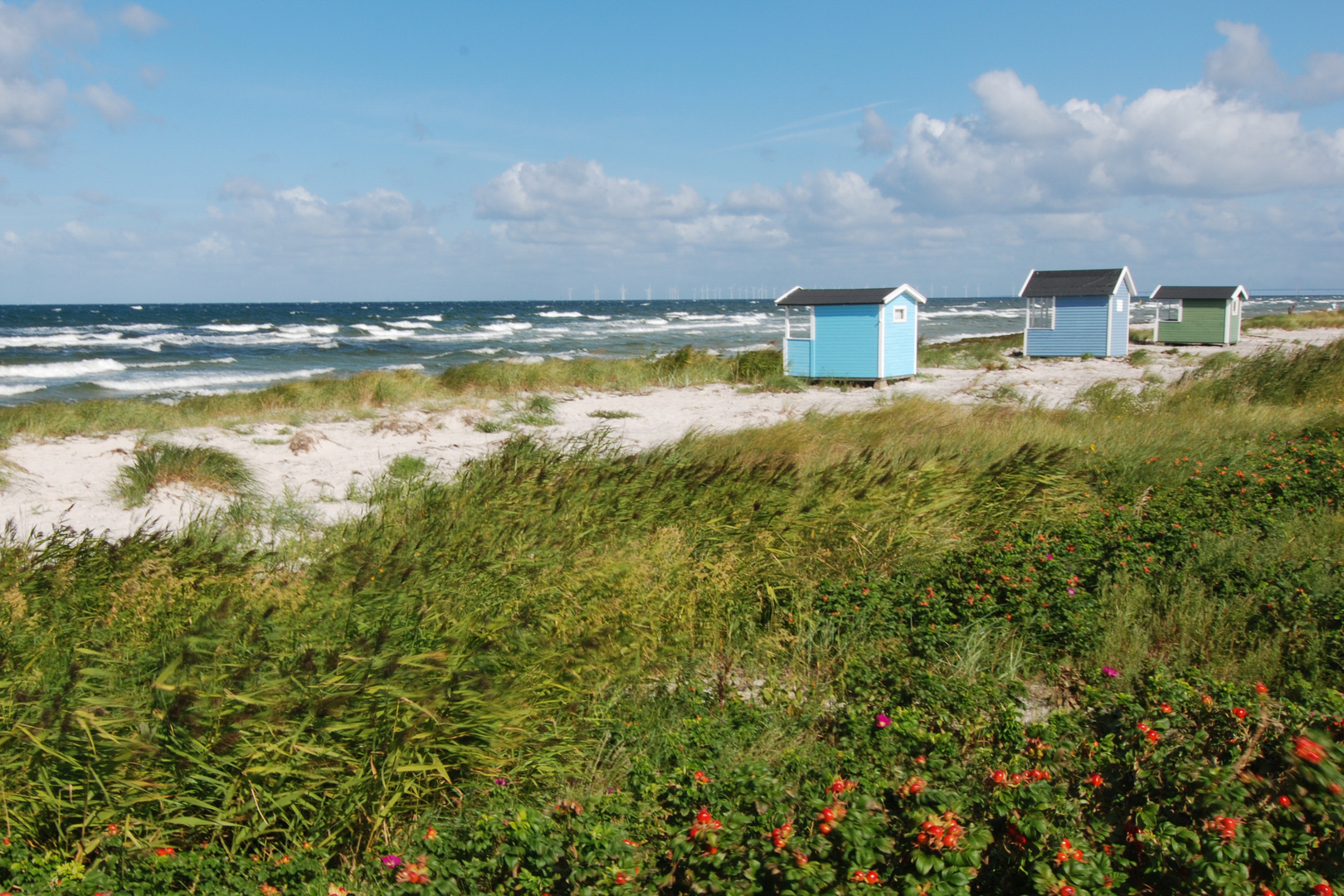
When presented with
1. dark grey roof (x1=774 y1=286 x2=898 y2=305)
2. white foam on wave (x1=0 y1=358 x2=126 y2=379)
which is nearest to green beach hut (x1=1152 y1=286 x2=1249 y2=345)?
dark grey roof (x1=774 y1=286 x2=898 y2=305)

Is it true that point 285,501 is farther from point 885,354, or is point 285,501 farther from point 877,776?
point 885,354

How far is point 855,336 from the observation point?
18.6 metres

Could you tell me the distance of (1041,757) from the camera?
10.1 feet

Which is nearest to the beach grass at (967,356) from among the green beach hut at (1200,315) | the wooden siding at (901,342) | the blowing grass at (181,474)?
the wooden siding at (901,342)

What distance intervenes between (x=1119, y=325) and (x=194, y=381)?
25758mm

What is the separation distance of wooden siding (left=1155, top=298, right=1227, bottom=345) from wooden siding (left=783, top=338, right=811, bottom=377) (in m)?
17.4

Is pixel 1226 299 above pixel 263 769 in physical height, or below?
above

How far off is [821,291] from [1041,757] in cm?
1681

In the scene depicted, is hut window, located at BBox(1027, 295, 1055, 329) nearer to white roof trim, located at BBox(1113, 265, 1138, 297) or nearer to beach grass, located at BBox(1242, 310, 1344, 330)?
white roof trim, located at BBox(1113, 265, 1138, 297)

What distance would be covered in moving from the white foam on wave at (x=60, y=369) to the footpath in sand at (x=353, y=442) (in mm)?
19362

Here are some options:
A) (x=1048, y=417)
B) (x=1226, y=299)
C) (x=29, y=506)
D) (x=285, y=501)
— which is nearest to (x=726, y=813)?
(x=285, y=501)

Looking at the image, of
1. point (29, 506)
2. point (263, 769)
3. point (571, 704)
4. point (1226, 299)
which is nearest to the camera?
point (263, 769)

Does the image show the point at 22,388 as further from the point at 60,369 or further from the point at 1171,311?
the point at 1171,311

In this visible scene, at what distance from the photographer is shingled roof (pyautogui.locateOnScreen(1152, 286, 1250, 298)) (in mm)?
28745
